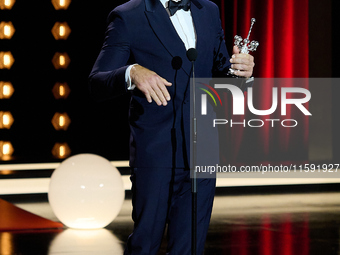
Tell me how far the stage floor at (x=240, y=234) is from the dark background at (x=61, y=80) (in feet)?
8.25

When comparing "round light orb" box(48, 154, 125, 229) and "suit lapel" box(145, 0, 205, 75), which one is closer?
"suit lapel" box(145, 0, 205, 75)

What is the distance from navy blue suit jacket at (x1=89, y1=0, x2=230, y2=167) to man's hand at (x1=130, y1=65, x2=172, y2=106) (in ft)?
0.31

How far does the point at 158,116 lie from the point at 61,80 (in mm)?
6169

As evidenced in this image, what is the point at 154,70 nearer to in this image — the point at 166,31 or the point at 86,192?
the point at 166,31

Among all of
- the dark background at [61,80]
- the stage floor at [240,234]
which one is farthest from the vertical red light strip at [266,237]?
the dark background at [61,80]

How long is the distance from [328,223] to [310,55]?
3.77 metres

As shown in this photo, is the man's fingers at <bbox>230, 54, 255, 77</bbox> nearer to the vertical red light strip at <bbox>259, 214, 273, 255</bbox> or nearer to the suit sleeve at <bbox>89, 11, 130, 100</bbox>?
the suit sleeve at <bbox>89, 11, 130, 100</bbox>

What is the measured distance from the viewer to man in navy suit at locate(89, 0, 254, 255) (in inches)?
50.2

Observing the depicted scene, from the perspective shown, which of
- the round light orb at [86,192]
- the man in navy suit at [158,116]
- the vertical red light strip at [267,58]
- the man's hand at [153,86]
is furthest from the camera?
the vertical red light strip at [267,58]

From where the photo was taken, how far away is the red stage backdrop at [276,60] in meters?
7.01

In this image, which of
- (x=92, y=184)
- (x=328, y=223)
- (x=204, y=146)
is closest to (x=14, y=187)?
(x=92, y=184)

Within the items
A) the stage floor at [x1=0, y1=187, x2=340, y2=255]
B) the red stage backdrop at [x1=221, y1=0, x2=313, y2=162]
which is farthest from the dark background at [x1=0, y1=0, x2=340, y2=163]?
the stage floor at [x1=0, y1=187, x2=340, y2=255]

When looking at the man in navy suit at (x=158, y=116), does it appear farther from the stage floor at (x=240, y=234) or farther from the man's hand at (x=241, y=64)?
the stage floor at (x=240, y=234)

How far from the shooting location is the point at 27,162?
6.54m
